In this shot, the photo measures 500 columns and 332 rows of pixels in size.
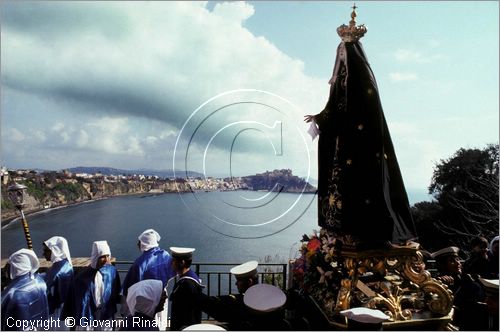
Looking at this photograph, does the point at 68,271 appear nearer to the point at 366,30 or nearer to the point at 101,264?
the point at 101,264

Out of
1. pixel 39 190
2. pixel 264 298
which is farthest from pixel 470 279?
pixel 39 190

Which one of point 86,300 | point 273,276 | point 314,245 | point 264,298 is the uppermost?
point 314,245

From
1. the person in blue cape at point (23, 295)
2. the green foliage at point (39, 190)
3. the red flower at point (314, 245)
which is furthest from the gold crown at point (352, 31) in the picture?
the green foliage at point (39, 190)

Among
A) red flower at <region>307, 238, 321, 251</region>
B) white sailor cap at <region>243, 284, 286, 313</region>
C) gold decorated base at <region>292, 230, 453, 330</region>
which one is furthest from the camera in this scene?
red flower at <region>307, 238, 321, 251</region>

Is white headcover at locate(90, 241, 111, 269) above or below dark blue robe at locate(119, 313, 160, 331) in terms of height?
above

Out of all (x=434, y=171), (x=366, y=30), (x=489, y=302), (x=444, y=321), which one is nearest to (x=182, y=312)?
(x=444, y=321)

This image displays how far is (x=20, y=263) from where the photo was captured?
4496 millimetres

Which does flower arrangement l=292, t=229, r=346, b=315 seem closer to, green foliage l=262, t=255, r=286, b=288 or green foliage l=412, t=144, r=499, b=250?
green foliage l=262, t=255, r=286, b=288

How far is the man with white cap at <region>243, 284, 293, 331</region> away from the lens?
4051 millimetres

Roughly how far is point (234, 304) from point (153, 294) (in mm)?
1132

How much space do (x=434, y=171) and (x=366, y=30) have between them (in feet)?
73.9

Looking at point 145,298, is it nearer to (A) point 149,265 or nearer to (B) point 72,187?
(A) point 149,265

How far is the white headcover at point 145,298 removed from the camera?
384 cm

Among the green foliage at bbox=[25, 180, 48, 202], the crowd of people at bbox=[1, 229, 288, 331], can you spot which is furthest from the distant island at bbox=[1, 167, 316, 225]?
the crowd of people at bbox=[1, 229, 288, 331]
